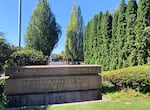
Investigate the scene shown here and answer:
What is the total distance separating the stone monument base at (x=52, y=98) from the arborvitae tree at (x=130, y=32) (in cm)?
693

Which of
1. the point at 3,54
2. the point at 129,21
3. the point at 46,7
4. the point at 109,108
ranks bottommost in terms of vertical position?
the point at 109,108

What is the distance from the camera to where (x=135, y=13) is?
53.9ft

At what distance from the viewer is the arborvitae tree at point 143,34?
14547 millimetres

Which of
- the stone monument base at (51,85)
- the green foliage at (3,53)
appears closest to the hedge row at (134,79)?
the stone monument base at (51,85)

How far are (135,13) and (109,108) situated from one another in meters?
10.4

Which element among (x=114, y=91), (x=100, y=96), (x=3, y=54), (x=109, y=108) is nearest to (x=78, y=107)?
(x=109, y=108)

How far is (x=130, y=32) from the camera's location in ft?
53.6

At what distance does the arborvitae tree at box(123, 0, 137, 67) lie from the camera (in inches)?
627

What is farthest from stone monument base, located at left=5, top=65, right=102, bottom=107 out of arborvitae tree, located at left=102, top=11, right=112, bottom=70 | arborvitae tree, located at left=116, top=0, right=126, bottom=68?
arborvitae tree, located at left=102, top=11, right=112, bottom=70

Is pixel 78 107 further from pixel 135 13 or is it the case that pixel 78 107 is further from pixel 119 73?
pixel 135 13

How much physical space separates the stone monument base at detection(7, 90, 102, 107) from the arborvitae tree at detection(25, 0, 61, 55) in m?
21.4

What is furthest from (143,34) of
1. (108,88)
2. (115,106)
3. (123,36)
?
(115,106)

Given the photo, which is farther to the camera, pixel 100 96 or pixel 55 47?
pixel 55 47

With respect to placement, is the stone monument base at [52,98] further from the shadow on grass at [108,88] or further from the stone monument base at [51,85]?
the shadow on grass at [108,88]
